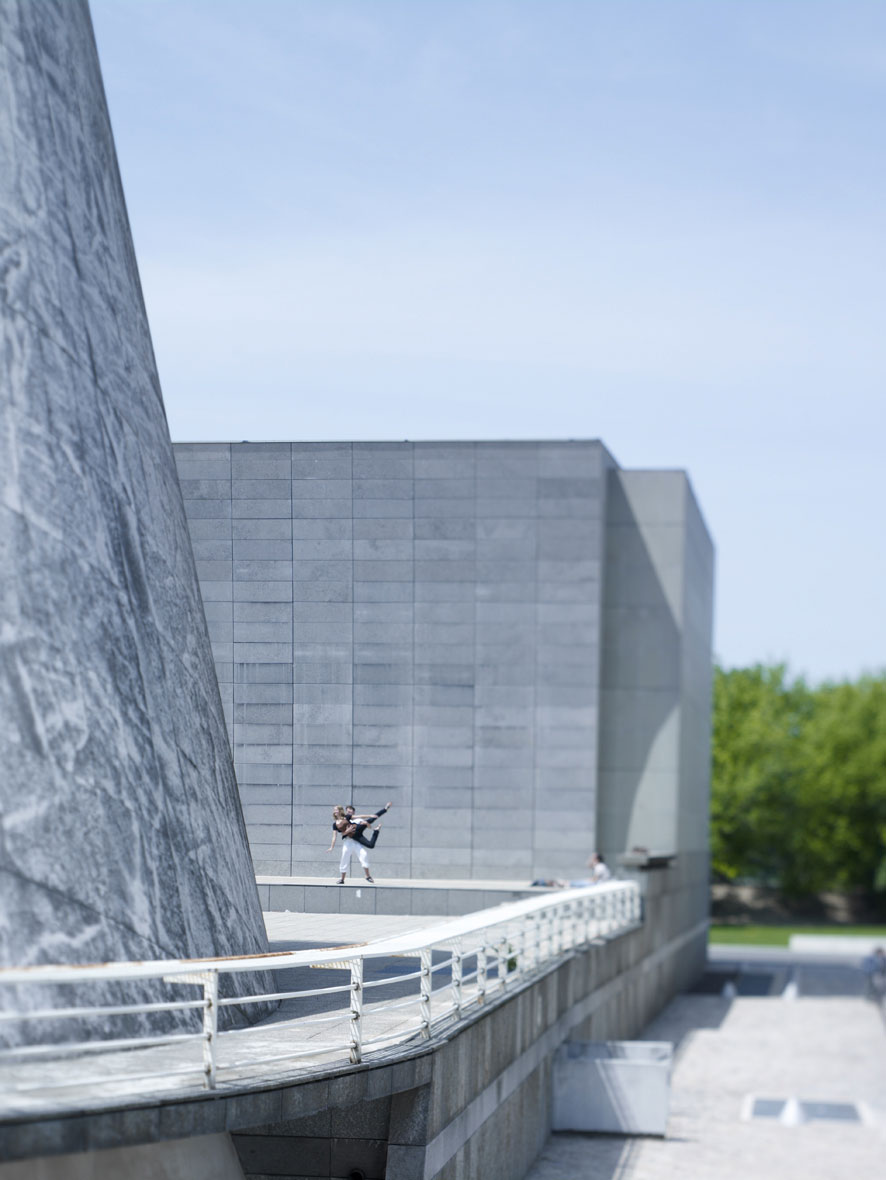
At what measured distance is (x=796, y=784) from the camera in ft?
242

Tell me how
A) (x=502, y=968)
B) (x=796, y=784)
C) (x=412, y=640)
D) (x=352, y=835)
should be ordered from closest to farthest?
1. (x=502, y=968)
2. (x=352, y=835)
3. (x=412, y=640)
4. (x=796, y=784)

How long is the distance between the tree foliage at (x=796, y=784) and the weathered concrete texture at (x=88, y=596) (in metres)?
58.5

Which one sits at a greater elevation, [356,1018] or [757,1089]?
[356,1018]

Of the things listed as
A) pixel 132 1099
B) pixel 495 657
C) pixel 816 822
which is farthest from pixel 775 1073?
pixel 816 822

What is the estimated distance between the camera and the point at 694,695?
4059cm

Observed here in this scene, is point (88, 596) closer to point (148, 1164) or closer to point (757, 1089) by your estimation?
point (148, 1164)

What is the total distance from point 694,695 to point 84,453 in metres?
30.1

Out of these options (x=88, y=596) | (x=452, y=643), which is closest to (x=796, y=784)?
(x=452, y=643)

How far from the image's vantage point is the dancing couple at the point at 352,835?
19.0m

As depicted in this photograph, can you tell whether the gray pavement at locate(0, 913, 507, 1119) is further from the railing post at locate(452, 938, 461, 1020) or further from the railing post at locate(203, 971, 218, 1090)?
the railing post at locate(452, 938, 461, 1020)

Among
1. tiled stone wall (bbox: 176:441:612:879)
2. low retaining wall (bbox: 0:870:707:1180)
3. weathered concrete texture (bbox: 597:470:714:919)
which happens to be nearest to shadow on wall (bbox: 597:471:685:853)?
weathered concrete texture (bbox: 597:470:714:919)

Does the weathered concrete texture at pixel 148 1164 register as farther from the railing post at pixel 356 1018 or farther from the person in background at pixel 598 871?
the person in background at pixel 598 871

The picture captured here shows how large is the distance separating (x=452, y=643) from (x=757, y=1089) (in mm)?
8499

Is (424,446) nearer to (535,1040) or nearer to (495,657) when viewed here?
(495,657)
